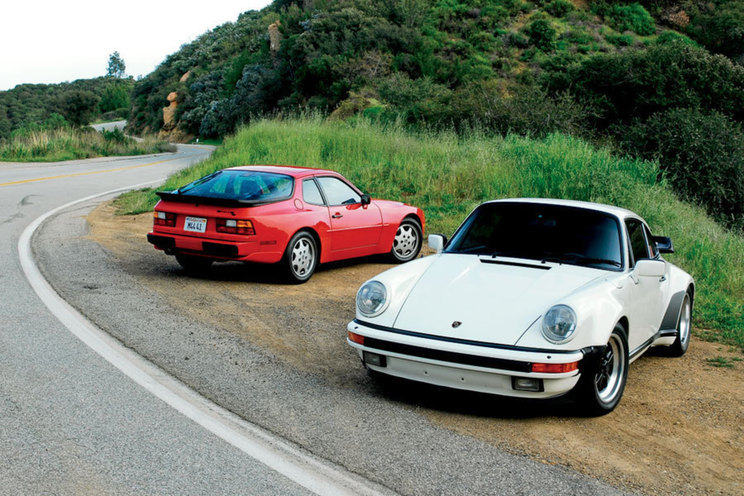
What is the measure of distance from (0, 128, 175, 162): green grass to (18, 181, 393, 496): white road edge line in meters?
26.7

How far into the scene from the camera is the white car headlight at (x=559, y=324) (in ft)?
15.5

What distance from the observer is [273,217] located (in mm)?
8977

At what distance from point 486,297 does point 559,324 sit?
1.90 feet

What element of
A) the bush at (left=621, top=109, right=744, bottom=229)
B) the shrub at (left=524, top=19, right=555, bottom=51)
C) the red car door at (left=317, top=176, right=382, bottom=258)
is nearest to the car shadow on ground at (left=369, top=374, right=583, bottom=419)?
the red car door at (left=317, top=176, right=382, bottom=258)

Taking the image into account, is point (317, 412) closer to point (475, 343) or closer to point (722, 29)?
point (475, 343)

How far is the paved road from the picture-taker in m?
3.76

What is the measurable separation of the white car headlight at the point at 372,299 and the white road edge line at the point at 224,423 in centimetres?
119

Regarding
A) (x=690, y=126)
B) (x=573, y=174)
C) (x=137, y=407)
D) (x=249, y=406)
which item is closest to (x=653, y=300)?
(x=249, y=406)

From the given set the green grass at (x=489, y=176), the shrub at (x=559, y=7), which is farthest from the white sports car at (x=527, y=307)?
the shrub at (x=559, y=7)

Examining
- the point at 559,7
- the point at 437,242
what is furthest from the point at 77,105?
the point at 437,242

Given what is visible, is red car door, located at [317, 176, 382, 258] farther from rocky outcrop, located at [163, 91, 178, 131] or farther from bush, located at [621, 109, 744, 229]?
rocky outcrop, located at [163, 91, 178, 131]

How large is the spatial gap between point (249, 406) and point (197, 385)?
58cm

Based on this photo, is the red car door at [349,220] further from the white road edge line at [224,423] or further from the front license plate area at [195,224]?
the white road edge line at [224,423]

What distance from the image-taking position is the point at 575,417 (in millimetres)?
5078
